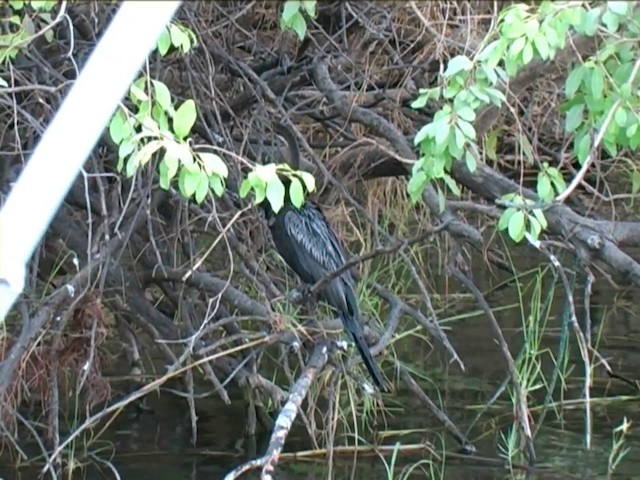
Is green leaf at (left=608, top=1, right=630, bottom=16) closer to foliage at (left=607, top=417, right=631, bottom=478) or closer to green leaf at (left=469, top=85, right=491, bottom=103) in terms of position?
green leaf at (left=469, top=85, right=491, bottom=103)

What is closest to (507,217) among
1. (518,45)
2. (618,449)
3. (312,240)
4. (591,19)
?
(518,45)

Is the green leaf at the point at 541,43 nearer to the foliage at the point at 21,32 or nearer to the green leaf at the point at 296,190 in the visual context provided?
the green leaf at the point at 296,190

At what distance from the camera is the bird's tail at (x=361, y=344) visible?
15.4 feet

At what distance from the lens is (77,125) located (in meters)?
1.13

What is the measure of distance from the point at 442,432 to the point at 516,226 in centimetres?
254

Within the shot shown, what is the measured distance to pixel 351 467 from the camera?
5.16 meters

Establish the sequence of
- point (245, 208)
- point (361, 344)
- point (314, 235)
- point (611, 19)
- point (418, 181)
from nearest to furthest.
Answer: point (611, 19) → point (418, 181) → point (245, 208) → point (361, 344) → point (314, 235)

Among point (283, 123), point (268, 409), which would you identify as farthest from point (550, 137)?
point (268, 409)

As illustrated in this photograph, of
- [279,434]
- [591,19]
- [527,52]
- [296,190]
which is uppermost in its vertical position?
[591,19]

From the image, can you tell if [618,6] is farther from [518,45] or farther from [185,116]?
[185,116]

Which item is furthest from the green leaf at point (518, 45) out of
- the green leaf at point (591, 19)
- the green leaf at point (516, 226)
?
the green leaf at point (516, 226)

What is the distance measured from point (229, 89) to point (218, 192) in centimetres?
231

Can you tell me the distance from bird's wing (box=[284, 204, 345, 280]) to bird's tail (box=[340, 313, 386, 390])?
42cm

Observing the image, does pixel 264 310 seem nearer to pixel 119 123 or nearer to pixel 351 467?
pixel 351 467
